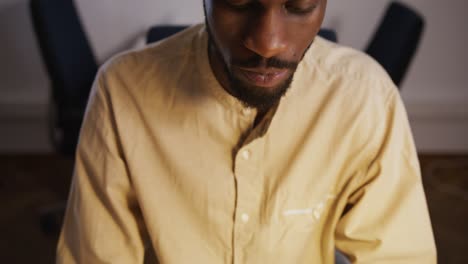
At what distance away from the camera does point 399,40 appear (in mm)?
1563

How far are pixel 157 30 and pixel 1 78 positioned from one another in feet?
3.77

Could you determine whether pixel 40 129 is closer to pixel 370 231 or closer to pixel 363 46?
pixel 363 46

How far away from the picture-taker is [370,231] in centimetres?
88

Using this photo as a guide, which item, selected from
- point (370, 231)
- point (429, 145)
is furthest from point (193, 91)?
point (429, 145)

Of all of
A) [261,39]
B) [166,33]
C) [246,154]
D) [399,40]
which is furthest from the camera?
[166,33]

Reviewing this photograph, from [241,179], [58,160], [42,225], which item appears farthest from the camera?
[58,160]

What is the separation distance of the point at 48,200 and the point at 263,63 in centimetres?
182

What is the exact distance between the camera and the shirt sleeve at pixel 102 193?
886 millimetres

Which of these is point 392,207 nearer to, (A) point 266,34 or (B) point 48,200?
(A) point 266,34

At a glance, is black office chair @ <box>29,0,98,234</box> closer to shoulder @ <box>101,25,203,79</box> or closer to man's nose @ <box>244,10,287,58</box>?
shoulder @ <box>101,25,203,79</box>

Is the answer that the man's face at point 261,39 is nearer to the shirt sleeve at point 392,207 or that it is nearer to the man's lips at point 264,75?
the man's lips at point 264,75

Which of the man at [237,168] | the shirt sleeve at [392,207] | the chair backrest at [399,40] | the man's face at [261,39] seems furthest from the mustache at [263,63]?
the chair backrest at [399,40]

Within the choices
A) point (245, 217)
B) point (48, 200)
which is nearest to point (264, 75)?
point (245, 217)

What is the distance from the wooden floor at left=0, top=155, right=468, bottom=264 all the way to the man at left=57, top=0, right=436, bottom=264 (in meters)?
1.18
